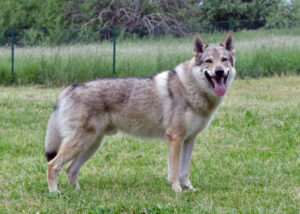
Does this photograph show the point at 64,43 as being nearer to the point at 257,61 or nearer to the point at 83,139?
the point at 257,61

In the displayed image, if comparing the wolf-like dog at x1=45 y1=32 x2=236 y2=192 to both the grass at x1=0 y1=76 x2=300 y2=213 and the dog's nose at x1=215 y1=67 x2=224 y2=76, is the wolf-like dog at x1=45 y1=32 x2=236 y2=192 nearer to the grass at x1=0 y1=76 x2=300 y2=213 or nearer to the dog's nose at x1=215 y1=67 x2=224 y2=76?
the dog's nose at x1=215 y1=67 x2=224 y2=76

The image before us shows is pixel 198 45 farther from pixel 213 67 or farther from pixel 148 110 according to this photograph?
pixel 148 110

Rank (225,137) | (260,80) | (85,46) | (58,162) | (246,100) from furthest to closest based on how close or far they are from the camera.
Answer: (85,46) < (260,80) < (246,100) < (225,137) < (58,162)

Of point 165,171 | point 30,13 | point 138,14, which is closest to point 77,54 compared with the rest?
point 138,14

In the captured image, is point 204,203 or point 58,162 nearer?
point 204,203

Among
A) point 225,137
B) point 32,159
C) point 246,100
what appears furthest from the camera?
point 246,100

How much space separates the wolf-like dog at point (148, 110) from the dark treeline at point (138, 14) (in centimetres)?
Result: 1107

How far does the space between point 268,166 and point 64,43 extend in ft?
36.0

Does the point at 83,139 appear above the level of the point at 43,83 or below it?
above

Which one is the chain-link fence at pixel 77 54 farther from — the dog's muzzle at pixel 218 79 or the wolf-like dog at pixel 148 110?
the dog's muzzle at pixel 218 79

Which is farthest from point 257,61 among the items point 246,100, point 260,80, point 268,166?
point 268,166

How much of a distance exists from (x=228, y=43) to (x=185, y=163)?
1.45 meters

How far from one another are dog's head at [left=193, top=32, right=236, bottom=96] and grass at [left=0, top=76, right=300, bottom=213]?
1098mm

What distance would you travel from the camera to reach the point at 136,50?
607 inches
